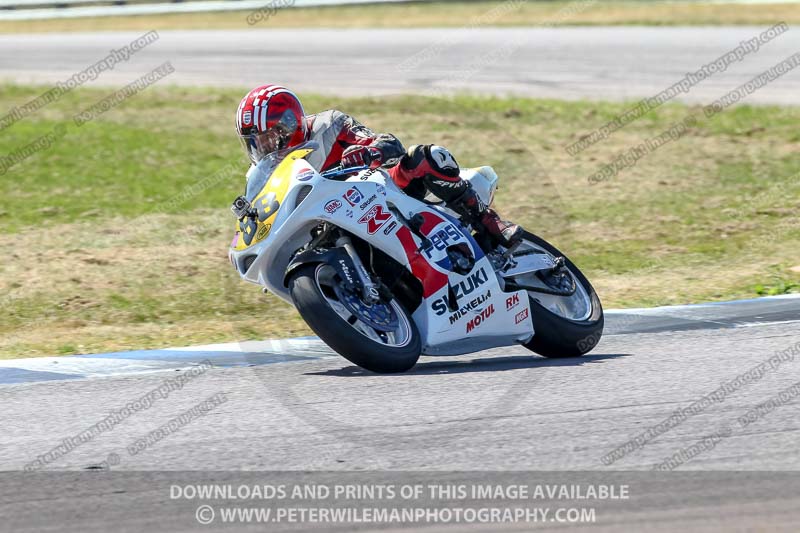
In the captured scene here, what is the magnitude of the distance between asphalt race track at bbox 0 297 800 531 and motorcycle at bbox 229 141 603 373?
175mm

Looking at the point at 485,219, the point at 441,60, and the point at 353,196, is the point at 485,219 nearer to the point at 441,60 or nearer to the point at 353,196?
the point at 353,196

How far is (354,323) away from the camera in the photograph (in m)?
6.60

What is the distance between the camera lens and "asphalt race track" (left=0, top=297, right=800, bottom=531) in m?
4.75

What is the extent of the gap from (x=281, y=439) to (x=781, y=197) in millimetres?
8406

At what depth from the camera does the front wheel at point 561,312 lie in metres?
7.18

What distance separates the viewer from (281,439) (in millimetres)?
5562

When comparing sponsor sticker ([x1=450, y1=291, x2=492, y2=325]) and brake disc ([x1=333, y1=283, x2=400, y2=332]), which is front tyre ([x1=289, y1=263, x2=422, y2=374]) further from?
sponsor sticker ([x1=450, y1=291, x2=492, y2=325])

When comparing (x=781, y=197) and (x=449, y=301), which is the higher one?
(x=449, y=301)

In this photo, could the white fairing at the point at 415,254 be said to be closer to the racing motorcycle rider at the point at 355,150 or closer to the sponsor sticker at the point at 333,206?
the sponsor sticker at the point at 333,206

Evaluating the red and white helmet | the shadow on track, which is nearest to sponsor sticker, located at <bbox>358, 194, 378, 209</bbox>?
the red and white helmet

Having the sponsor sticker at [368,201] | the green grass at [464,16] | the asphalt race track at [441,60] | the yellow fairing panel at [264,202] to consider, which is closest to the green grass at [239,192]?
the yellow fairing panel at [264,202]

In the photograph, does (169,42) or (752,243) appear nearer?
(752,243)

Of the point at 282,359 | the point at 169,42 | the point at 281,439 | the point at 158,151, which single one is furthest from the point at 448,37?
the point at 281,439

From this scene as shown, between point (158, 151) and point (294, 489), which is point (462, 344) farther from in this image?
point (158, 151)
